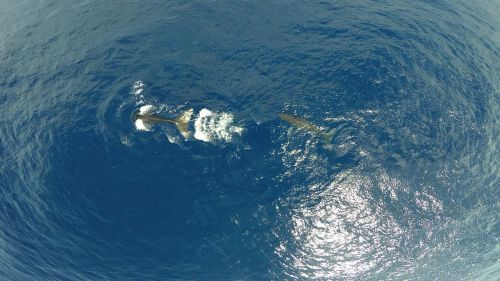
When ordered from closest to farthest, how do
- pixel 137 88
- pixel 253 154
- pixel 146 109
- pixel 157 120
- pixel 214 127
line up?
pixel 253 154
pixel 214 127
pixel 157 120
pixel 146 109
pixel 137 88

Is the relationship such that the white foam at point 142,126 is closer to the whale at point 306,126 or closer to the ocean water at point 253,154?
the ocean water at point 253,154

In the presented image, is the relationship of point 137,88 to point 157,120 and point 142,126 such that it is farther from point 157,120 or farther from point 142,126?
point 142,126

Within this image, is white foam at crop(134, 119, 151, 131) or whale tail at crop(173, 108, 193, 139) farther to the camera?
whale tail at crop(173, 108, 193, 139)

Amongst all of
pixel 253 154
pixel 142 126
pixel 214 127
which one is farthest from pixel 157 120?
pixel 253 154

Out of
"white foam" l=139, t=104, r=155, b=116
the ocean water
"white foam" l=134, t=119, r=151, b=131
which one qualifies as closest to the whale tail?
the ocean water

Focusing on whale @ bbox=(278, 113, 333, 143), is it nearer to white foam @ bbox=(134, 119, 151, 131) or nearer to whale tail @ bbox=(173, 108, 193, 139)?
whale tail @ bbox=(173, 108, 193, 139)

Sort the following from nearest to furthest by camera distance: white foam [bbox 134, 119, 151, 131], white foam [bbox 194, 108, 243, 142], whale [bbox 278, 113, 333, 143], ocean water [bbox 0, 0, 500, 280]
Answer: ocean water [bbox 0, 0, 500, 280] → whale [bbox 278, 113, 333, 143] → white foam [bbox 194, 108, 243, 142] → white foam [bbox 134, 119, 151, 131]
